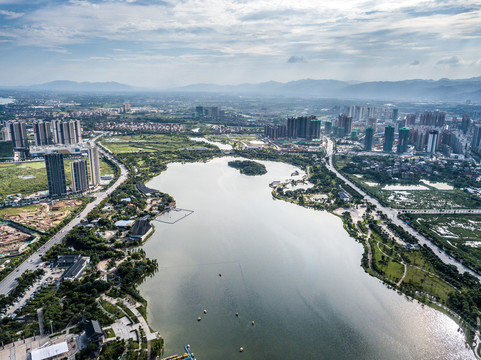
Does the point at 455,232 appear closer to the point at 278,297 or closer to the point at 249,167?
the point at 278,297

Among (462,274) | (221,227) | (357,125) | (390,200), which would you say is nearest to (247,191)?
(221,227)

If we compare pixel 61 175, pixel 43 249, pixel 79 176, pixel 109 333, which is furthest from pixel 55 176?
pixel 109 333

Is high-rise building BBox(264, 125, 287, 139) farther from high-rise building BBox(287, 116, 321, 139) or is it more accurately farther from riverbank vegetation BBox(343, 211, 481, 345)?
riverbank vegetation BBox(343, 211, 481, 345)

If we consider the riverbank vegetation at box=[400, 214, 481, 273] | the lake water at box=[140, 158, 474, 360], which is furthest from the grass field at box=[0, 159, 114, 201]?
the riverbank vegetation at box=[400, 214, 481, 273]

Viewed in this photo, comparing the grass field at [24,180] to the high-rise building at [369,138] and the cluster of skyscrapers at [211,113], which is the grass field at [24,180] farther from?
the cluster of skyscrapers at [211,113]

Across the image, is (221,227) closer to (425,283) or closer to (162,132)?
(425,283)
